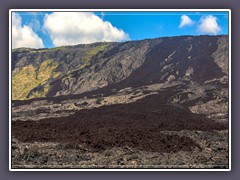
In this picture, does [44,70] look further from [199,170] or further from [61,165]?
[199,170]

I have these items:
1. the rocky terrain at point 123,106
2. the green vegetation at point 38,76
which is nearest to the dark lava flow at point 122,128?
the rocky terrain at point 123,106

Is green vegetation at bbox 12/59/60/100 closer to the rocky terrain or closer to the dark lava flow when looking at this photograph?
the rocky terrain

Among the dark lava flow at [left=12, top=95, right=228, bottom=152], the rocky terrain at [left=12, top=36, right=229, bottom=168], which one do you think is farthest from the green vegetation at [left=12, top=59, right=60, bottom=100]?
the dark lava flow at [left=12, top=95, right=228, bottom=152]

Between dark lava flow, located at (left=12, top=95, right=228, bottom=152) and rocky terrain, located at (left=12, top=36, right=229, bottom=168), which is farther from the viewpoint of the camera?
dark lava flow, located at (left=12, top=95, right=228, bottom=152)

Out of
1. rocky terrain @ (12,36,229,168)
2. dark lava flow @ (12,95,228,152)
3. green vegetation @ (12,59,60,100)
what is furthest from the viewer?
green vegetation @ (12,59,60,100)

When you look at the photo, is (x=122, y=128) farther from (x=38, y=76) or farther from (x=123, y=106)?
(x=38, y=76)
